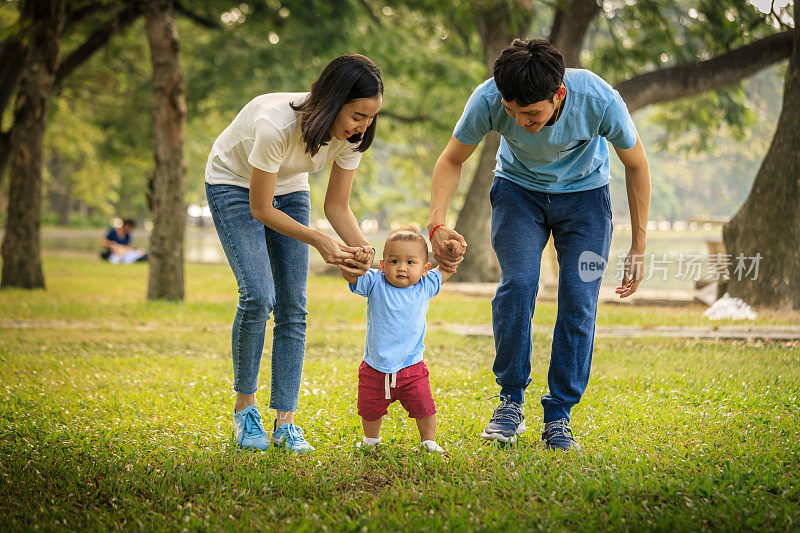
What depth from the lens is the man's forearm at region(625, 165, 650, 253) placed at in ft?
13.0

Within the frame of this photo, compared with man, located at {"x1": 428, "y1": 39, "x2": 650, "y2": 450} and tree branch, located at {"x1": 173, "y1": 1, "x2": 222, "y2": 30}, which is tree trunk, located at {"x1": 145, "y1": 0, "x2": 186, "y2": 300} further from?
man, located at {"x1": 428, "y1": 39, "x2": 650, "y2": 450}

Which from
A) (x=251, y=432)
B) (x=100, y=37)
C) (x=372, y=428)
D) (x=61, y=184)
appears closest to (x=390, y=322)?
(x=372, y=428)

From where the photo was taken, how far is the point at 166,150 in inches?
436

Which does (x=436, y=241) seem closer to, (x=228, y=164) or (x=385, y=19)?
(x=228, y=164)

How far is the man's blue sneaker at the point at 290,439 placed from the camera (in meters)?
3.98

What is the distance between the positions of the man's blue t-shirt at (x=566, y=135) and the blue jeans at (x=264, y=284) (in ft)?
3.41

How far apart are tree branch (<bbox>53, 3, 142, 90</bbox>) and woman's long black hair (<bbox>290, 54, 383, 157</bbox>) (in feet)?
36.5

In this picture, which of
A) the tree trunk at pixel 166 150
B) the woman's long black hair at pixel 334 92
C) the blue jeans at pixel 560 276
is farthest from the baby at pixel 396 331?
the tree trunk at pixel 166 150

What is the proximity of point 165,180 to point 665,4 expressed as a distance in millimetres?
9396

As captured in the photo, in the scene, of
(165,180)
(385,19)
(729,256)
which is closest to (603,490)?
(729,256)

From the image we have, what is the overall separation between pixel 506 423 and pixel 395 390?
0.67m

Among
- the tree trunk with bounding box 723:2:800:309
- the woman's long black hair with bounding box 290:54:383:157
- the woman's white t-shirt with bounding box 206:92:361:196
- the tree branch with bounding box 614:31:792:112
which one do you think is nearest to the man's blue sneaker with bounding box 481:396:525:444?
the woman's white t-shirt with bounding box 206:92:361:196

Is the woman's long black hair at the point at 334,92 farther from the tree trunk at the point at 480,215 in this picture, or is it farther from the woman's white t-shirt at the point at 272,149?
the tree trunk at the point at 480,215

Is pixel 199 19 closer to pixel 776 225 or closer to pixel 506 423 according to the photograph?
pixel 776 225
